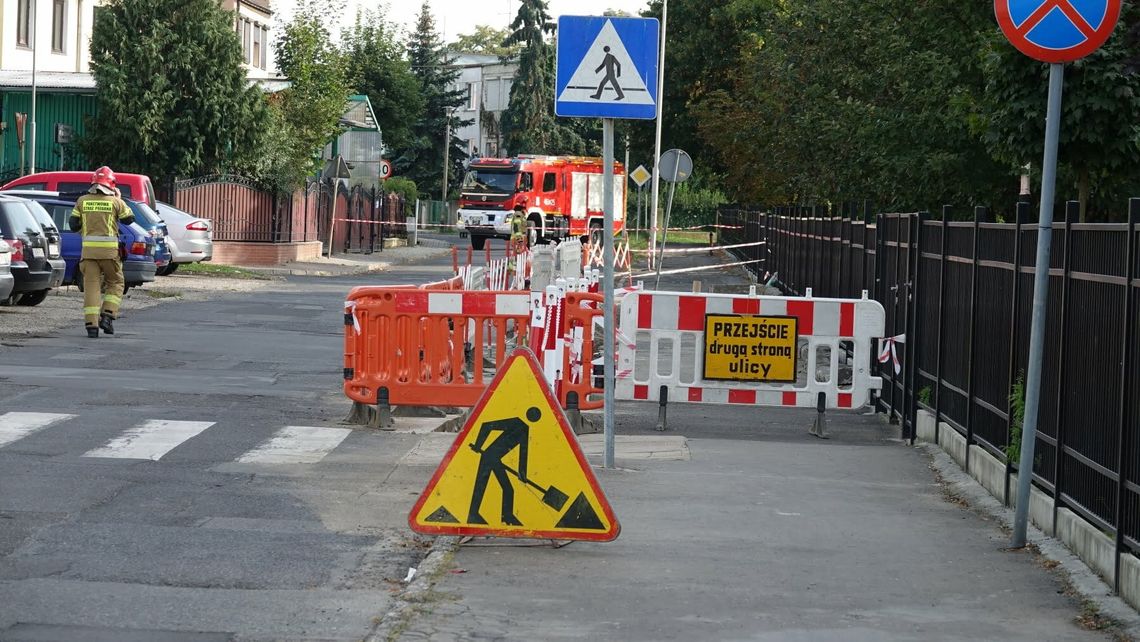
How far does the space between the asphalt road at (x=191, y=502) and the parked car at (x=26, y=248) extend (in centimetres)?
444

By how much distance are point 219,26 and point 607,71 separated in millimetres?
32371

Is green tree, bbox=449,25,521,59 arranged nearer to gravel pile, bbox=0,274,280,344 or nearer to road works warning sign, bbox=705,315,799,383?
gravel pile, bbox=0,274,280,344

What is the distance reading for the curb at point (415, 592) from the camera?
6544 millimetres

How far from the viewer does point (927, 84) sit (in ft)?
81.5

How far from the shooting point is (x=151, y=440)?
38.4ft

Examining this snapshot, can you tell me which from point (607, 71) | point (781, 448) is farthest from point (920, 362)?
point (607, 71)

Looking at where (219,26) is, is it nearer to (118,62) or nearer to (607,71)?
(118,62)

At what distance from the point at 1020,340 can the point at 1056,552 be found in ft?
6.27

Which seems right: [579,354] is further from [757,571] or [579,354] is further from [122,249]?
[122,249]

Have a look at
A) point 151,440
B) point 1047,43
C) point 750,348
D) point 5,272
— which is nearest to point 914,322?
point 750,348

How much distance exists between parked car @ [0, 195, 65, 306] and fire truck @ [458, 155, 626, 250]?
121 ft

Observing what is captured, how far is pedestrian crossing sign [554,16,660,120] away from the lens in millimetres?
10406

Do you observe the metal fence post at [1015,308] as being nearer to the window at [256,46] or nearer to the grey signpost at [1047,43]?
the grey signpost at [1047,43]

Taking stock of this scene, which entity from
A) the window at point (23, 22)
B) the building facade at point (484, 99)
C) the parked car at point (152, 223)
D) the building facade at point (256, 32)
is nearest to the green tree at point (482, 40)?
the building facade at point (484, 99)
